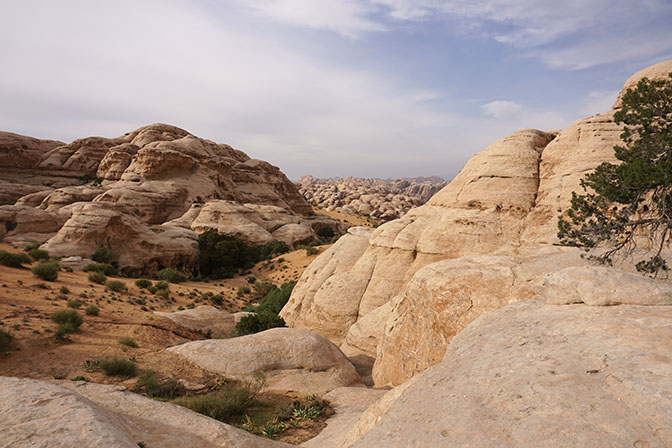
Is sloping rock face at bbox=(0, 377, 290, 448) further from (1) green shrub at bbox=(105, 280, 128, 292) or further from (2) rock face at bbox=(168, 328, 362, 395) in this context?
(1) green shrub at bbox=(105, 280, 128, 292)

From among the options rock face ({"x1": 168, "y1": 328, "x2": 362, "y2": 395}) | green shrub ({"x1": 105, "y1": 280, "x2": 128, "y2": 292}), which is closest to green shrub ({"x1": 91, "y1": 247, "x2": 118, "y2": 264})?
green shrub ({"x1": 105, "y1": 280, "x2": 128, "y2": 292})

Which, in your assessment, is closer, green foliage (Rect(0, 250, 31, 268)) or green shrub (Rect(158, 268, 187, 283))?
green foliage (Rect(0, 250, 31, 268))

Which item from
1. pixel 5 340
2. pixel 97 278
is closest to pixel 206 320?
pixel 5 340

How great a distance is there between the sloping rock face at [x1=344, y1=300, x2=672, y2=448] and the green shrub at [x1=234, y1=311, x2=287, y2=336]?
1258cm

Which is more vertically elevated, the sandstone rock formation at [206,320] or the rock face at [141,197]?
the rock face at [141,197]

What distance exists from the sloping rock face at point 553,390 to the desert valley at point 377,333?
22mm

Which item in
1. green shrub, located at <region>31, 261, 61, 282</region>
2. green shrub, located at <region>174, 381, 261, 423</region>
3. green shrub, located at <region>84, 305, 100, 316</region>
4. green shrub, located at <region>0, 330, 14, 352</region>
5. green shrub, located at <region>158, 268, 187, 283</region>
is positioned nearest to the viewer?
green shrub, located at <region>174, 381, 261, 423</region>

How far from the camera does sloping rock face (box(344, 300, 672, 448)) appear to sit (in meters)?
3.21

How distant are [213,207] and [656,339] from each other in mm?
46175

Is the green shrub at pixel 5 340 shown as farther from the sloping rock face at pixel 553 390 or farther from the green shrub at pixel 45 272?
the sloping rock face at pixel 553 390

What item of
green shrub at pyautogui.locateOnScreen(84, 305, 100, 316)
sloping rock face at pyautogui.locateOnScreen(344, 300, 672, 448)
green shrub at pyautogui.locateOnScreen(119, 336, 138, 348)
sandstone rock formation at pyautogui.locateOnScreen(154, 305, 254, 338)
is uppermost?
sloping rock face at pyautogui.locateOnScreen(344, 300, 672, 448)

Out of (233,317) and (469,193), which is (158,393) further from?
(469,193)

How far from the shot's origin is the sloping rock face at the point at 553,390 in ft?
10.5

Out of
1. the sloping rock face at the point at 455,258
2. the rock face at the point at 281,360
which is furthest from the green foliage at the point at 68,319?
the sloping rock face at the point at 455,258
